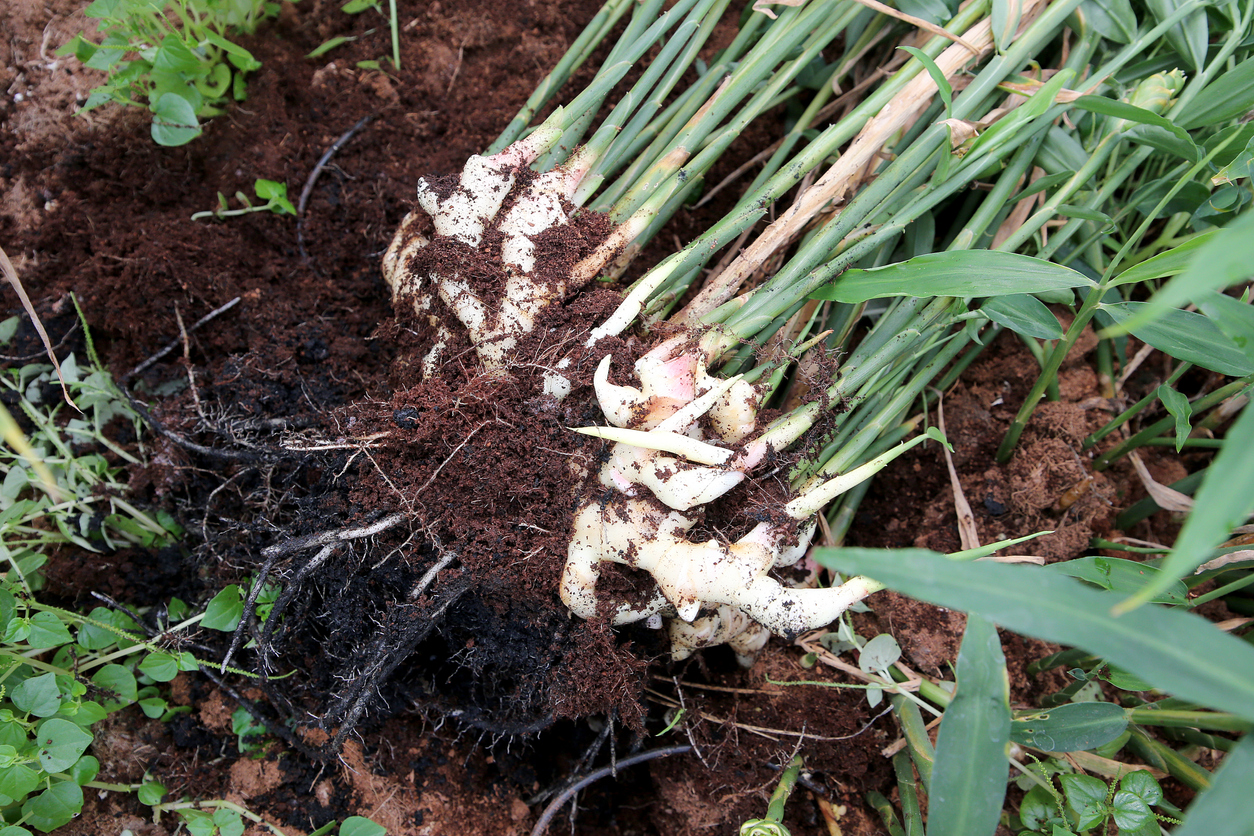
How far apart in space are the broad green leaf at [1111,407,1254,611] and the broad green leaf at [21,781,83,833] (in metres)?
1.24

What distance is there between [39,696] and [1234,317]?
1513 mm

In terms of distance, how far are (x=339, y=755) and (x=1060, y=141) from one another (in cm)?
150

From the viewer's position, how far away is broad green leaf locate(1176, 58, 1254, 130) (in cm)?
97

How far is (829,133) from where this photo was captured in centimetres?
101

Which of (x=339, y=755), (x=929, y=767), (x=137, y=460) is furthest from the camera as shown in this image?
(x=137, y=460)

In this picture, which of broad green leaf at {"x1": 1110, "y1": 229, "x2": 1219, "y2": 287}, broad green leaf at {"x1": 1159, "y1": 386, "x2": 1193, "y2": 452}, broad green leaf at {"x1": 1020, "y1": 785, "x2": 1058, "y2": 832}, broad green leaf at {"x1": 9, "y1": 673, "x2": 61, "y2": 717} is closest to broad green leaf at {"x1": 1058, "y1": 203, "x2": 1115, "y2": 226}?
broad green leaf at {"x1": 1110, "y1": 229, "x2": 1219, "y2": 287}

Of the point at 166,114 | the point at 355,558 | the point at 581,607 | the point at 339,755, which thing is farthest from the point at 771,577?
the point at 166,114

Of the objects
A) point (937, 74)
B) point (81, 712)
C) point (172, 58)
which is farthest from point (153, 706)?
point (937, 74)

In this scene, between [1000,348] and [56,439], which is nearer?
[56,439]

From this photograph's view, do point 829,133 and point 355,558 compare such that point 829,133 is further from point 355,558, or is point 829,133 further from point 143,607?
point 143,607

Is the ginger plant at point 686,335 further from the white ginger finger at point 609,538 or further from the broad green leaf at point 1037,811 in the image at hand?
the broad green leaf at point 1037,811

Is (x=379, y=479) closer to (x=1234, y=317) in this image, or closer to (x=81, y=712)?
(x=81, y=712)

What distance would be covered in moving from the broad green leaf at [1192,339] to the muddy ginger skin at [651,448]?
47cm

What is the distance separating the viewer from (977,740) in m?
0.73
